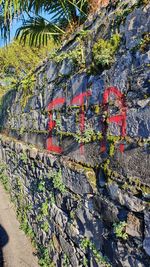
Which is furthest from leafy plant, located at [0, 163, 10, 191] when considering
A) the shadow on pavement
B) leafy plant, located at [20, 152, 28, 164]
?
leafy plant, located at [20, 152, 28, 164]

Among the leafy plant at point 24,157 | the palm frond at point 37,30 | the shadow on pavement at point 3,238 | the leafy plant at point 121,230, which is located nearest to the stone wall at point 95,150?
the leafy plant at point 121,230

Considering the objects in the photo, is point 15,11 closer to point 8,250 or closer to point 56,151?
point 56,151

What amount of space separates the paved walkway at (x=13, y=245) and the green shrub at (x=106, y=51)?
3046 mm

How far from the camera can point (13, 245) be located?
472cm

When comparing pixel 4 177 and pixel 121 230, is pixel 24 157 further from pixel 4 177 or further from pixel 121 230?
pixel 121 230

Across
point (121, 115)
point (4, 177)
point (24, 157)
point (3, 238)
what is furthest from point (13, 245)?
point (121, 115)

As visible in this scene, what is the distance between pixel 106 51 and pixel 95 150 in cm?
82

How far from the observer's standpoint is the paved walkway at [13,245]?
427 centimetres

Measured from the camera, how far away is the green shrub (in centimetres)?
233

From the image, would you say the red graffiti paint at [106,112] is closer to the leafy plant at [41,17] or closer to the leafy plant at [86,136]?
the leafy plant at [86,136]

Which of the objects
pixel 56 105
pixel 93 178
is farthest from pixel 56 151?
pixel 93 178

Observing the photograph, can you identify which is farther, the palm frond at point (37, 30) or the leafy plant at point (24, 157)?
the palm frond at point (37, 30)

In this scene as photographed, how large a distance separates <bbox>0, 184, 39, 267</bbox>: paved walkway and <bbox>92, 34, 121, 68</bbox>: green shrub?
3046 mm

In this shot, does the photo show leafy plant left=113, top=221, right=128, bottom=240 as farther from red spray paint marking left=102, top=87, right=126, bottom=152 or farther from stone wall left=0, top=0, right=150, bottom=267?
red spray paint marking left=102, top=87, right=126, bottom=152
